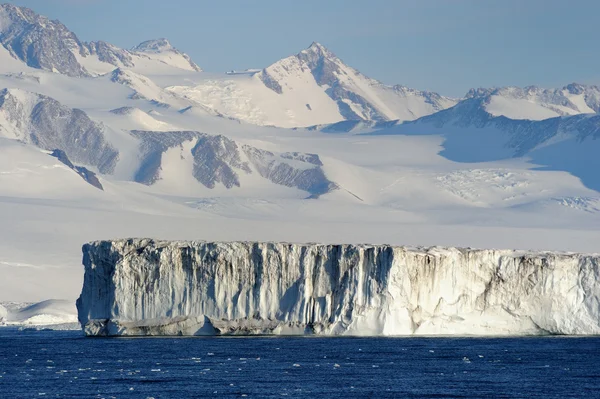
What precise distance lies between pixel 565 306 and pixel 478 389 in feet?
81.4

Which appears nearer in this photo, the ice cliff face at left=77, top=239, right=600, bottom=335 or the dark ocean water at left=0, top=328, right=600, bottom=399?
the dark ocean water at left=0, top=328, right=600, bottom=399

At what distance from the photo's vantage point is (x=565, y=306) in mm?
83125

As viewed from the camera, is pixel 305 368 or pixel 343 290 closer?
pixel 305 368

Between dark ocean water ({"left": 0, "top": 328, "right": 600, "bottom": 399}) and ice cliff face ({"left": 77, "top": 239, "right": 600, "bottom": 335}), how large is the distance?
1078mm

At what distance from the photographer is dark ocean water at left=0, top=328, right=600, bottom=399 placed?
58925 millimetres

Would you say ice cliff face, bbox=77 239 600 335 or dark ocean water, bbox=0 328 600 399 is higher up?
ice cliff face, bbox=77 239 600 335

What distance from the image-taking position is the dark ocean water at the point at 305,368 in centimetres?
5893

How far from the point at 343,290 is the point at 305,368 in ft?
44.7

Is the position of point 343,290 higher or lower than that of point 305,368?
higher

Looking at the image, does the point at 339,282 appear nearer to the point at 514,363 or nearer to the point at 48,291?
the point at 514,363

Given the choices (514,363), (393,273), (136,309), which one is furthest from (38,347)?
(514,363)

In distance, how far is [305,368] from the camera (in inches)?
2643

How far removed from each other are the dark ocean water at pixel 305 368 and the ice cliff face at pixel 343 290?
3.54 ft

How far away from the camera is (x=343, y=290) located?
263ft
